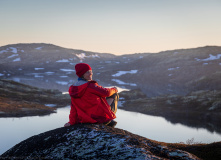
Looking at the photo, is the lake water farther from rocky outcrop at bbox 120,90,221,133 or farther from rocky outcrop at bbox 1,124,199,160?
rocky outcrop at bbox 1,124,199,160

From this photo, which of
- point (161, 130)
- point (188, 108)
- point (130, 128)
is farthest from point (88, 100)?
point (188, 108)

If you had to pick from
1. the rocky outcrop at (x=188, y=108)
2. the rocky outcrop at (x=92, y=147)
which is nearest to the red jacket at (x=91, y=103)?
the rocky outcrop at (x=92, y=147)

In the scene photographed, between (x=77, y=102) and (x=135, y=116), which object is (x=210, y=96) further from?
(x=77, y=102)

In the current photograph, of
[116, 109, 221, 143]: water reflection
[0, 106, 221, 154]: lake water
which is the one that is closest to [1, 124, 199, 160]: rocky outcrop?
[0, 106, 221, 154]: lake water

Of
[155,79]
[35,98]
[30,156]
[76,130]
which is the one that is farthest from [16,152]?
[155,79]

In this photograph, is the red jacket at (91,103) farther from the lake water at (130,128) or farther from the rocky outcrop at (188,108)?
the rocky outcrop at (188,108)

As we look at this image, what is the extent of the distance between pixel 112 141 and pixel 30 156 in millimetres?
2167

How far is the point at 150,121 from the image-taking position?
55031 millimetres

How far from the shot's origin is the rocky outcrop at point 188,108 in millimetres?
52875

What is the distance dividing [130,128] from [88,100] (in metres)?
44.2

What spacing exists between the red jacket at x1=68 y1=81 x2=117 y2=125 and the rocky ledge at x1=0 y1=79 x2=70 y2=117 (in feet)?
167

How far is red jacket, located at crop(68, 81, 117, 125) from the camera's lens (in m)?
6.82

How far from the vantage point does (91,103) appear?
6.91 m

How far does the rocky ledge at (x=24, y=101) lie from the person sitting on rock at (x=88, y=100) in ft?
167
